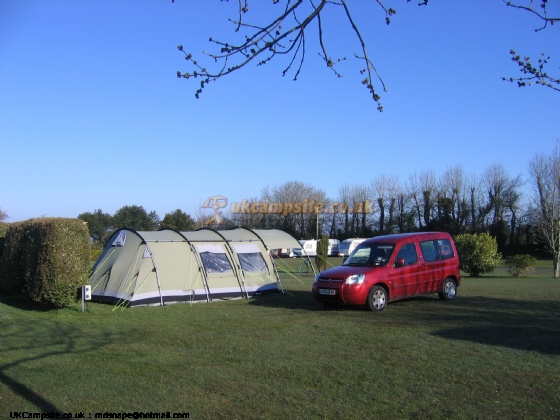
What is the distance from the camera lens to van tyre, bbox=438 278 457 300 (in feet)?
46.8

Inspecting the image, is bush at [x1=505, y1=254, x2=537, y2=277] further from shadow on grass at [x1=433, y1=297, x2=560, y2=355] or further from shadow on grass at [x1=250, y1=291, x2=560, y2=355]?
shadow on grass at [x1=433, y1=297, x2=560, y2=355]

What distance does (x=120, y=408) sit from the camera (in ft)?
18.8

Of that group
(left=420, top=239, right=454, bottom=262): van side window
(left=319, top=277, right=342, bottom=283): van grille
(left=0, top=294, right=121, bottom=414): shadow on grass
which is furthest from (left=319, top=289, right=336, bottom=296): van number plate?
(left=0, top=294, right=121, bottom=414): shadow on grass

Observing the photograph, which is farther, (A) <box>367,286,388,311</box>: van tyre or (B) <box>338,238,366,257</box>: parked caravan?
(B) <box>338,238,366,257</box>: parked caravan

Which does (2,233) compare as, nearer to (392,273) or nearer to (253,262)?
(253,262)

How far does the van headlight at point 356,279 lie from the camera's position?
1258 cm

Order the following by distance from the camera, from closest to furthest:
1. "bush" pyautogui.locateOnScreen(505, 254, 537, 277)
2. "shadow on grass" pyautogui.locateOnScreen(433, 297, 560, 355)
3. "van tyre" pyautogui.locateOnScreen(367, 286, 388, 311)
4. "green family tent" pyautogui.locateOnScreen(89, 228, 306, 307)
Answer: "shadow on grass" pyautogui.locateOnScreen(433, 297, 560, 355), "van tyre" pyautogui.locateOnScreen(367, 286, 388, 311), "green family tent" pyautogui.locateOnScreen(89, 228, 306, 307), "bush" pyautogui.locateOnScreen(505, 254, 537, 277)

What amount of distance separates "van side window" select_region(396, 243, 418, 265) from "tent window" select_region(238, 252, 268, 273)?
210 inches

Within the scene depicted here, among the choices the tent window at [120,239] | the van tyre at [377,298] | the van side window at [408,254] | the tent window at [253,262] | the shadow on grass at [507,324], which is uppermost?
the tent window at [120,239]

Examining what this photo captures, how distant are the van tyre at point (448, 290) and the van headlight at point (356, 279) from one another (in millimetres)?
2831

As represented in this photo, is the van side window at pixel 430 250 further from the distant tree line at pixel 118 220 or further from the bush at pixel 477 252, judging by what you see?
the distant tree line at pixel 118 220

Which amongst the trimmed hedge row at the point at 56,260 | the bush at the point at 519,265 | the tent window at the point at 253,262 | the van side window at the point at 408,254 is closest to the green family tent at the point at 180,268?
the tent window at the point at 253,262

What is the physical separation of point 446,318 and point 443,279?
9.93 feet

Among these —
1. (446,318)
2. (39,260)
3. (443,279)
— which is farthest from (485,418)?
(39,260)
